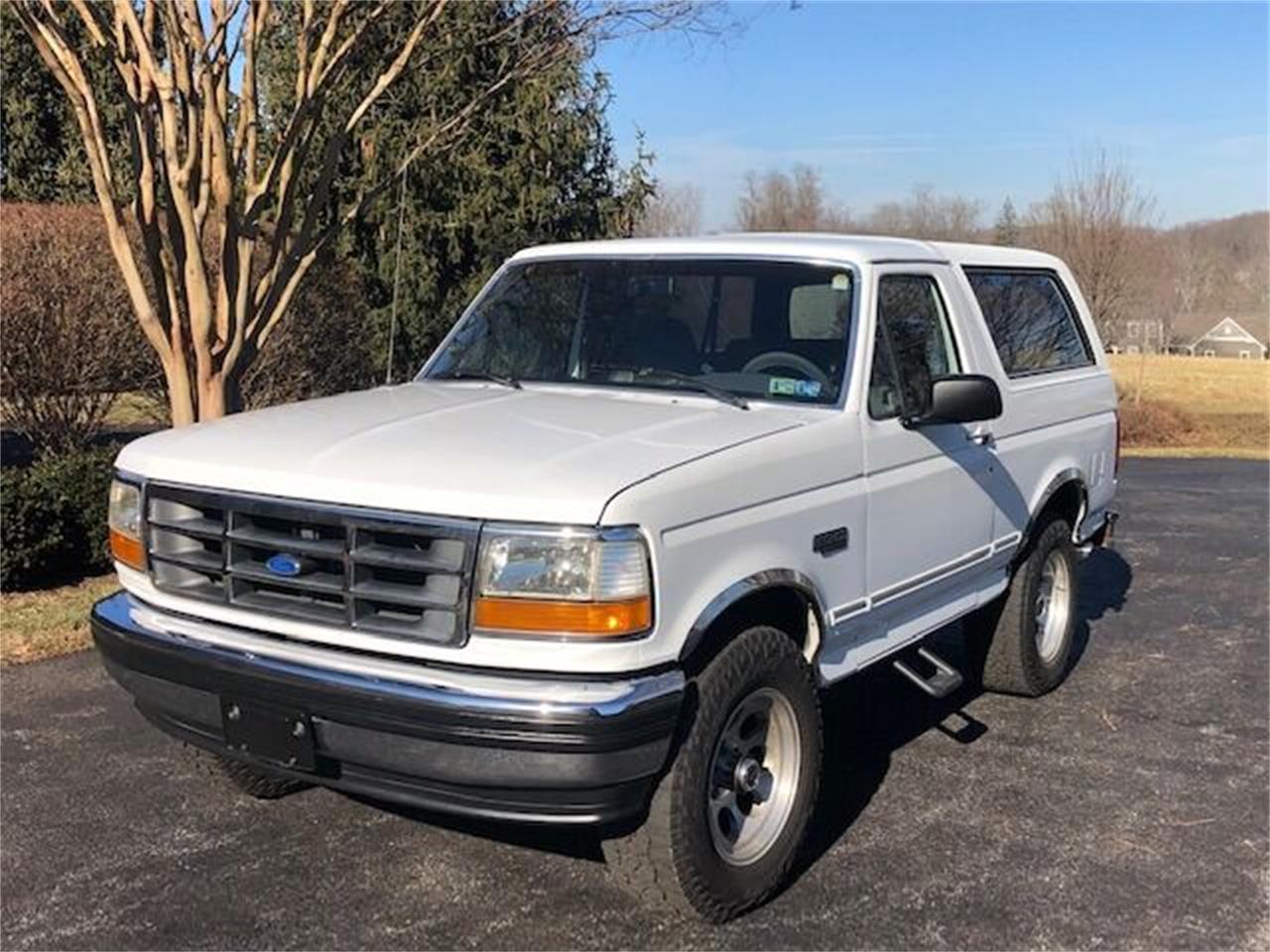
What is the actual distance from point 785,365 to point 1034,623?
7.33ft

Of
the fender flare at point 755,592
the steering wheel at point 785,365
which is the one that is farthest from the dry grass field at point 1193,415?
the fender flare at point 755,592

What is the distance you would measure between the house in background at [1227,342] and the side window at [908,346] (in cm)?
7921

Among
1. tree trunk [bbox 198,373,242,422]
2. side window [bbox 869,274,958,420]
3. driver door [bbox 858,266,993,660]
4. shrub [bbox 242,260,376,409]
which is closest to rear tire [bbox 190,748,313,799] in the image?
driver door [bbox 858,266,993,660]

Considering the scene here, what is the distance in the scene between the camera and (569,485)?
10.2ft

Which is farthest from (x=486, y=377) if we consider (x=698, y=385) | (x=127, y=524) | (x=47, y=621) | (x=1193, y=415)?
(x=1193, y=415)

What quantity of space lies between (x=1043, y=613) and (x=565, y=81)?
9.94 m

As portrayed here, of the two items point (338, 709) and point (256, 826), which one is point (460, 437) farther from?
point (256, 826)

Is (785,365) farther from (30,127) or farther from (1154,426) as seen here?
(1154,426)

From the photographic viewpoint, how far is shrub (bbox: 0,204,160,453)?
9.12m

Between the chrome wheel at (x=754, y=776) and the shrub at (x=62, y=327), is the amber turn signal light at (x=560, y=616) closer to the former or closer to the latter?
the chrome wheel at (x=754, y=776)

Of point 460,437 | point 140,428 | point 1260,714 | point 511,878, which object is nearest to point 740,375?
point 460,437

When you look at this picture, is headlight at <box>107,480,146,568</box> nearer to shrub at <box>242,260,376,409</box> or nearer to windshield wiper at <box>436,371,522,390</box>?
windshield wiper at <box>436,371,522,390</box>

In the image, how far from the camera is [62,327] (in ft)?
30.7

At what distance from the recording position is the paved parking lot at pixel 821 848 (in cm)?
356
